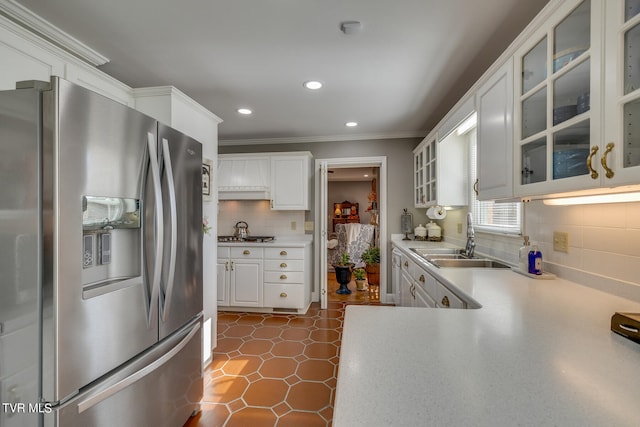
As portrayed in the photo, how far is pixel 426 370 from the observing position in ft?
2.16

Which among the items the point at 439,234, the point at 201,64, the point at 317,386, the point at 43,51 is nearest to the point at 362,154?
the point at 439,234

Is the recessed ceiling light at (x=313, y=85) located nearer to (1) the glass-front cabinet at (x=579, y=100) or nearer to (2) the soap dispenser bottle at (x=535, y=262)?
(1) the glass-front cabinet at (x=579, y=100)

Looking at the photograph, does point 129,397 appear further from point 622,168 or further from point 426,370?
point 622,168

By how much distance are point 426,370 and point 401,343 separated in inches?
5.8

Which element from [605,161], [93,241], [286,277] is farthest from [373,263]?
[93,241]

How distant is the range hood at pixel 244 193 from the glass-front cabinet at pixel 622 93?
3.43m

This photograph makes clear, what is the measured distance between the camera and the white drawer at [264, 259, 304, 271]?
3.61 meters

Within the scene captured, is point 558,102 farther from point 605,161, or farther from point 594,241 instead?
point 594,241

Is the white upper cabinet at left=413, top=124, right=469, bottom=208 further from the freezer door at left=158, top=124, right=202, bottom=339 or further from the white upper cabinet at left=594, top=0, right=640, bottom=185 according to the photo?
the freezer door at left=158, top=124, right=202, bottom=339

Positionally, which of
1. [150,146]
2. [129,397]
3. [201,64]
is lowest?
[129,397]

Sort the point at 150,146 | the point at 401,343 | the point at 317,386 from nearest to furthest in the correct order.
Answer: the point at 401,343, the point at 150,146, the point at 317,386

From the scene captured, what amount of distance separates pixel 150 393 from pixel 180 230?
78 centimetres

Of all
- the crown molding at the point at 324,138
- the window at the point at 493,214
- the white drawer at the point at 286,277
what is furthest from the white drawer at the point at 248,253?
the window at the point at 493,214

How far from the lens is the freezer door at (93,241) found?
938mm
